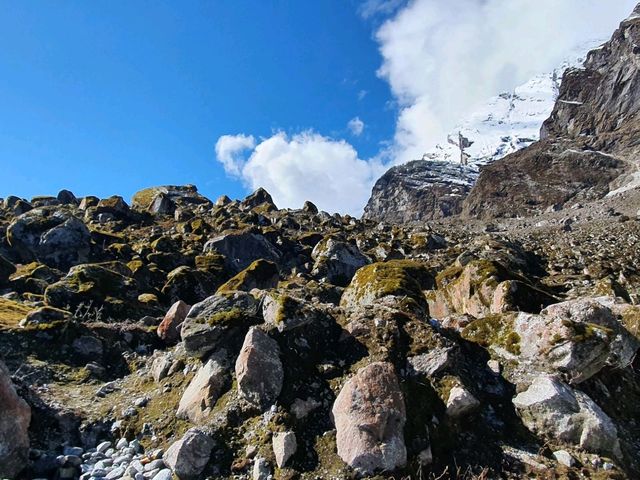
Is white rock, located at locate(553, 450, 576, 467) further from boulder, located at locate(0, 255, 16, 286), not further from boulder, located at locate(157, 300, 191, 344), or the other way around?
boulder, located at locate(0, 255, 16, 286)

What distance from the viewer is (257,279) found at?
33031 mm

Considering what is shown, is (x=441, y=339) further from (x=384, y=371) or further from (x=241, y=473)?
(x=241, y=473)

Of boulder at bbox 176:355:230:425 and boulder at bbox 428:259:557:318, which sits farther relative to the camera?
boulder at bbox 428:259:557:318

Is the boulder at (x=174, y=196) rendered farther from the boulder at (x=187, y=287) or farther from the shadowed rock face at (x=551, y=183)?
the shadowed rock face at (x=551, y=183)

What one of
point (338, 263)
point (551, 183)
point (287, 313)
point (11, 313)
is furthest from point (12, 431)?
point (551, 183)

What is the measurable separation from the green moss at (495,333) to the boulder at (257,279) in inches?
826

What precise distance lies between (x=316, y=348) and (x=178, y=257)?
39147mm

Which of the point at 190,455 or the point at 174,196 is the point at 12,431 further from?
the point at 174,196

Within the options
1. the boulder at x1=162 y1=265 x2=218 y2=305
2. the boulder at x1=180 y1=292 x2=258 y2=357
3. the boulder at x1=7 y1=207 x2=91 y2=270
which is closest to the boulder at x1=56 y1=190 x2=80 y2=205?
the boulder at x1=7 y1=207 x2=91 y2=270

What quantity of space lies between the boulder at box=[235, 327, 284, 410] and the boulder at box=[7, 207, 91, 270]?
43.2 meters

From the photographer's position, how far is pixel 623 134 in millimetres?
183375

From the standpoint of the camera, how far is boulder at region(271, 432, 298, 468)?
8797mm

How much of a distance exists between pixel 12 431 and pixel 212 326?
474 cm

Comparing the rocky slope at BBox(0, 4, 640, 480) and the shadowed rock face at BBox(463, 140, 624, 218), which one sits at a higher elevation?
the shadowed rock face at BBox(463, 140, 624, 218)
